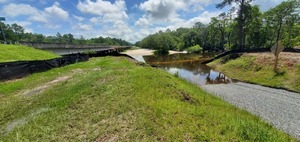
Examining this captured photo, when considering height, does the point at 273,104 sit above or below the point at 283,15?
below

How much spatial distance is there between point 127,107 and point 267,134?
4388mm

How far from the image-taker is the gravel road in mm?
7286

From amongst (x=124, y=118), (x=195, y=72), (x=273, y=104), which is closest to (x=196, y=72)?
(x=195, y=72)

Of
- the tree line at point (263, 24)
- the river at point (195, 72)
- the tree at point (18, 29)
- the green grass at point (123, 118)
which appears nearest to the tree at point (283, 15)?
the tree line at point (263, 24)

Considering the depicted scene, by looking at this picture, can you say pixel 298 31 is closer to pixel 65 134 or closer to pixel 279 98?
pixel 279 98

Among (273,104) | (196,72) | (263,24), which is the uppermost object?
(263,24)

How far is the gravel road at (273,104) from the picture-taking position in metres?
7.29

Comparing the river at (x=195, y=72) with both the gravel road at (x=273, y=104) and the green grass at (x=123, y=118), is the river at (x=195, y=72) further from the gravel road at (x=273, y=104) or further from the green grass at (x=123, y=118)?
the green grass at (x=123, y=118)

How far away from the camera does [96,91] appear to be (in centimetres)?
862

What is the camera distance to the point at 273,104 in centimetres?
967

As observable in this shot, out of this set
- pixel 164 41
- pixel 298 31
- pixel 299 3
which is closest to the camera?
pixel 299 3

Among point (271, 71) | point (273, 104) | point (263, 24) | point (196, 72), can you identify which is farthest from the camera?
point (263, 24)

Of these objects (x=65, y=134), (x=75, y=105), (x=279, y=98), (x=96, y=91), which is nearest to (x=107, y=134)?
(x=65, y=134)

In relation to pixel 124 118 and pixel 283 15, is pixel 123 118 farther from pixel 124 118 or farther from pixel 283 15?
pixel 283 15
